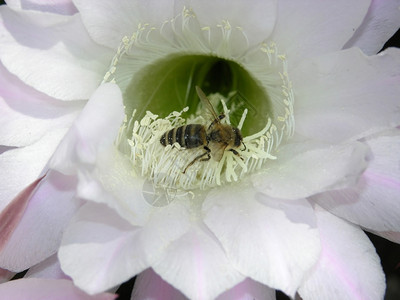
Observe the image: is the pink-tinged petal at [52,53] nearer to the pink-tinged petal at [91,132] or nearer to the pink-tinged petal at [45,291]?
the pink-tinged petal at [91,132]

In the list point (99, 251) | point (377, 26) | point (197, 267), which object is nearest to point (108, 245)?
point (99, 251)

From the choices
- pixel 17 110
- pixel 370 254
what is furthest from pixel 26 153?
pixel 370 254

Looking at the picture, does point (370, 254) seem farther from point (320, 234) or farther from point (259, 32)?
point (259, 32)

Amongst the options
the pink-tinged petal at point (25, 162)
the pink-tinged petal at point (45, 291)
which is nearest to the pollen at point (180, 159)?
the pink-tinged petal at point (25, 162)

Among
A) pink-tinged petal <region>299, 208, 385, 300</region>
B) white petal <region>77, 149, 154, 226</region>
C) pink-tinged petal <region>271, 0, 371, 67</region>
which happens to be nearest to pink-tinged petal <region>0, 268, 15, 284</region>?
white petal <region>77, 149, 154, 226</region>

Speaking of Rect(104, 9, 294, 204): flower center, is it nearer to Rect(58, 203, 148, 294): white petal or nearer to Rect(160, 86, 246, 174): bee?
Rect(160, 86, 246, 174): bee

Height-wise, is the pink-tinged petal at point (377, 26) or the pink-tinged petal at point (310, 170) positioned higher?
the pink-tinged petal at point (377, 26)
